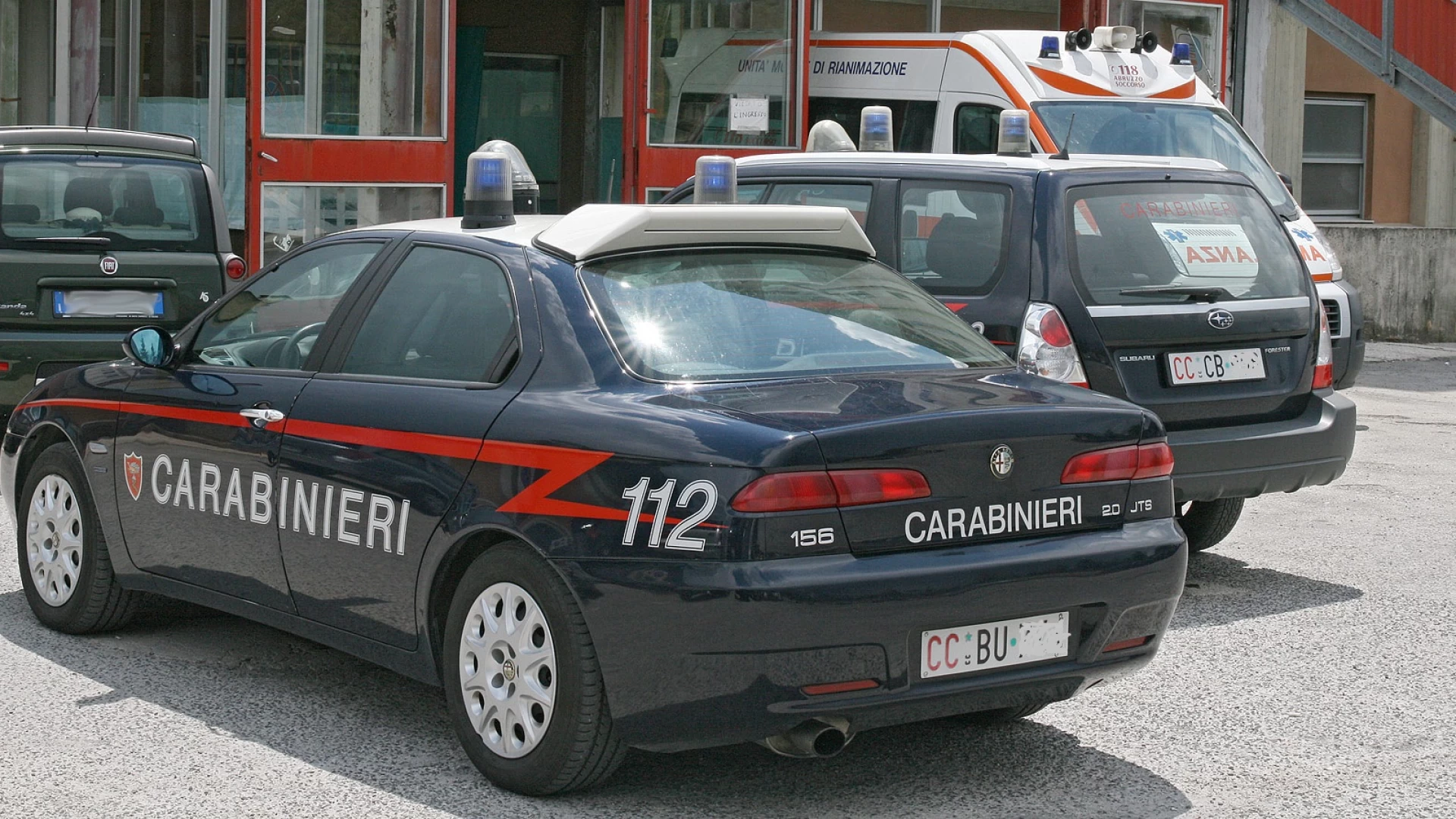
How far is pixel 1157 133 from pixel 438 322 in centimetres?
846

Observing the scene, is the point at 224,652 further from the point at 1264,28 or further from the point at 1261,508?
the point at 1264,28

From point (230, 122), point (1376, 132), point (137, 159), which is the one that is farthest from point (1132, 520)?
point (1376, 132)

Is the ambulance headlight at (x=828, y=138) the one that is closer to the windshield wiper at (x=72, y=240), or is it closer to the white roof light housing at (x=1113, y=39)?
the white roof light housing at (x=1113, y=39)

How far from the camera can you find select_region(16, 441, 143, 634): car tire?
6.16 metres

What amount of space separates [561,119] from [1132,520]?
1605cm

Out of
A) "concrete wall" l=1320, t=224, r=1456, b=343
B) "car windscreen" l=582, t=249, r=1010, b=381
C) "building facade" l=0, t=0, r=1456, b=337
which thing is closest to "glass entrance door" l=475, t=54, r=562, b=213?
"building facade" l=0, t=0, r=1456, b=337

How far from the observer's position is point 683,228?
198 inches

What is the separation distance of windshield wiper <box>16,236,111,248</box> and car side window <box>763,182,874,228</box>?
3.85 m

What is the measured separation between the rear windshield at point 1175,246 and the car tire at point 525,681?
3030 millimetres

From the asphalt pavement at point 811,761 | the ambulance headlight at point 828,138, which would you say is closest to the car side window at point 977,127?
the ambulance headlight at point 828,138

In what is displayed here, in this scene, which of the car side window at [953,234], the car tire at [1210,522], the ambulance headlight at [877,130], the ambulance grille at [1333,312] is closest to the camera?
the car side window at [953,234]

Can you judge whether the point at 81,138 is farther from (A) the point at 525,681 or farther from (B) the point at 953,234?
(A) the point at 525,681

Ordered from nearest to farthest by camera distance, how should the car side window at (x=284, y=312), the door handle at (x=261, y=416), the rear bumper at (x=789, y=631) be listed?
the rear bumper at (x=789, y=631)
the door handle at (x=261, y=416)
the car side window at (x=284, y=312)

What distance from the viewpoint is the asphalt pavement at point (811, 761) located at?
15.0 ft
